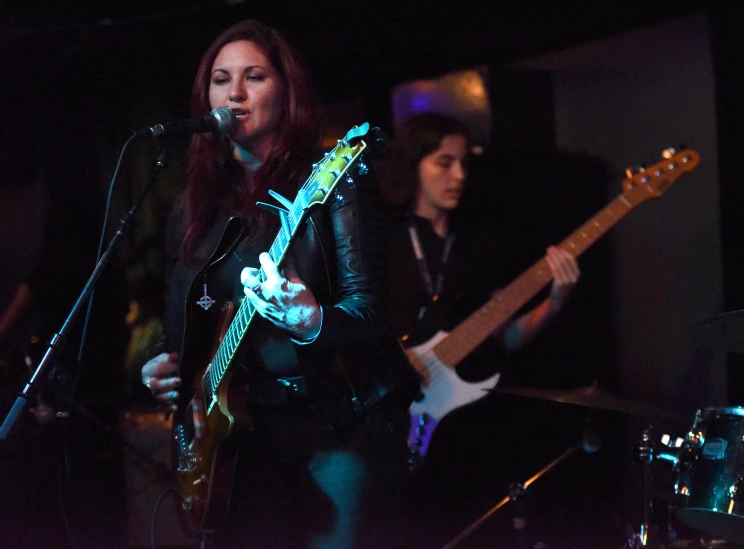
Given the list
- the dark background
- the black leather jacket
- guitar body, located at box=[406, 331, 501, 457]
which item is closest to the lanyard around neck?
the dark background

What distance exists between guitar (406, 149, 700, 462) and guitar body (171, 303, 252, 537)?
2.86 feet

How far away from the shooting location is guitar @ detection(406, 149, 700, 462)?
268 centimetres

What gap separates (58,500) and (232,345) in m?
1.36

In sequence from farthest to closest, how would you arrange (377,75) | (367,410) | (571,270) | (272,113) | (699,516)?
(377,75)
(571,270)
(699,516)
(272,113)
(367,410)

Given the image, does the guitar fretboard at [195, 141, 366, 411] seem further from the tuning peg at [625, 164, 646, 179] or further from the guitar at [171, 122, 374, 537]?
the tuning peg at [625, 164, 646, 179]

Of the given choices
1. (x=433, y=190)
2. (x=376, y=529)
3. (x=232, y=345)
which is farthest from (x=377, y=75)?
(x=376, y=529)

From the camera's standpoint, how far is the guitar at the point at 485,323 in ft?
8.78

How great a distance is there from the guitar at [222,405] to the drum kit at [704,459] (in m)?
0.94

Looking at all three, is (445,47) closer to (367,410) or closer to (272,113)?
(272,113)

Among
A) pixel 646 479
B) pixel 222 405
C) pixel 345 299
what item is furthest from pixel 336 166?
pixel 646 479

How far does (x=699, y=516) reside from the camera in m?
2.35

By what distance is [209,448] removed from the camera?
1.85m

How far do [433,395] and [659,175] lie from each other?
1002 millimetres

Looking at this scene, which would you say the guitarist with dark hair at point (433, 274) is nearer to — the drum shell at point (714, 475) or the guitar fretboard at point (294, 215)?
the drum shell at point (714, 475)
